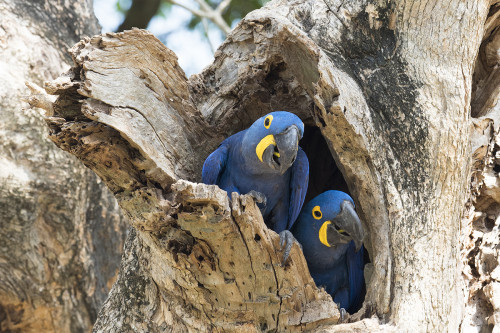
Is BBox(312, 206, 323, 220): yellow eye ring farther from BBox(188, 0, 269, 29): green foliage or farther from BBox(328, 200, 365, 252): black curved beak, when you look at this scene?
BBox(188, 0, 269, 29): green foliage

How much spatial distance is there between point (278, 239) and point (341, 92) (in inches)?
33.0

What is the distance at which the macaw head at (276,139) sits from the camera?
8.74 feet

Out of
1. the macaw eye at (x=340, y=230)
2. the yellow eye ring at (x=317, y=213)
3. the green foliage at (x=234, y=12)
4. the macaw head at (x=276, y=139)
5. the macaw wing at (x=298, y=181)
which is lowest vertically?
the macaw eye at (x=340, y=230)

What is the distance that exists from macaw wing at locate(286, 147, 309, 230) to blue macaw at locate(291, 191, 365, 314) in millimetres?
148

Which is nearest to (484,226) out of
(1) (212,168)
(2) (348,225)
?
(2) (348,225)

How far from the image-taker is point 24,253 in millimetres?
4008

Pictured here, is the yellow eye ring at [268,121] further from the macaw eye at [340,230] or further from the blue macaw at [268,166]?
the macaw eye at [340,230]

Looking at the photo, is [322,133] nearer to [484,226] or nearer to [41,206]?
[484,226]

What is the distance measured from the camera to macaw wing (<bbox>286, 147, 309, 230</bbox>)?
321 centimetres

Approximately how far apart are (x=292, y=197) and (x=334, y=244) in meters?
0.40

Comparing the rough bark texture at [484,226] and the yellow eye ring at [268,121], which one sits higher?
the yellow eye ring at [268,121]

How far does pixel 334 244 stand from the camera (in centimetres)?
326

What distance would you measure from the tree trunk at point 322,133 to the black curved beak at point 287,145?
18 centimetres

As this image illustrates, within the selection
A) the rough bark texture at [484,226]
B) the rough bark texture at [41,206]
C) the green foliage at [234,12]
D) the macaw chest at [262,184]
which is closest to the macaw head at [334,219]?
the macaw chest at [262,184]
